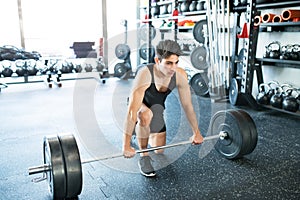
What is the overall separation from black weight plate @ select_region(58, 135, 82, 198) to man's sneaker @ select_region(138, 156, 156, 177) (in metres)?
0.57

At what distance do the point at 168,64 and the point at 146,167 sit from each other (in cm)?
76

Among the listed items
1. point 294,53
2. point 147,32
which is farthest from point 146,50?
point 294,53

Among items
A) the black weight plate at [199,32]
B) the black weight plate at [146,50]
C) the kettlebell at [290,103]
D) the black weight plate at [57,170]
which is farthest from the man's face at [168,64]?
the black weight plate at [146,50]

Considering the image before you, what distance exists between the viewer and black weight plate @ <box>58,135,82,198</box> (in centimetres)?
152

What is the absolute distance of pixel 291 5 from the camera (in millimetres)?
3488

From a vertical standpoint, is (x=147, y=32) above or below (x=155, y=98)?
above

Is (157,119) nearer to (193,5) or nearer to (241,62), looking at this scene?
(241,62)

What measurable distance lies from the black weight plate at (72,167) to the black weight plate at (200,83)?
324cm

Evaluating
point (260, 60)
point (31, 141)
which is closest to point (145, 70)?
point (31, 141)

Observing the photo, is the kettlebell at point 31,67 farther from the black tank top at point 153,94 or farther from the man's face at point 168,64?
the man's face at point 168,64

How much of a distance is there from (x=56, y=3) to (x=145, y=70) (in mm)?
5308

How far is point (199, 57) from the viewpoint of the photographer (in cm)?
452

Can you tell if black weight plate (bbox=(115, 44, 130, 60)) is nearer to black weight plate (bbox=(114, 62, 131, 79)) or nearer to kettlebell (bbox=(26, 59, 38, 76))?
black weight plate (bbox=(114, 62, 131, 79))

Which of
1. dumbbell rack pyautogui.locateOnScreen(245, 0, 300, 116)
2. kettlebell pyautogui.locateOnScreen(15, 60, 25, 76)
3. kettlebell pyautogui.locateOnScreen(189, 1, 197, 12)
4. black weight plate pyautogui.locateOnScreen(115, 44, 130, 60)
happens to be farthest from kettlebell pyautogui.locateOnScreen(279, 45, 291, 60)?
kettlebell pyautogui.locateOnScreen(15, 60, 25, 76)
